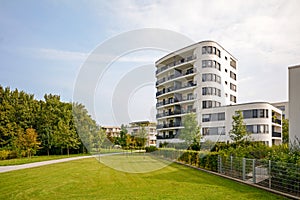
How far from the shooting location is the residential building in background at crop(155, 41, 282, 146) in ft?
125

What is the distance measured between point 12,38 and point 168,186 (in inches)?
725

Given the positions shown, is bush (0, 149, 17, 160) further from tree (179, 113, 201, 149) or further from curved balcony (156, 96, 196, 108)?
curved balcony (156, 96, 196, 108)

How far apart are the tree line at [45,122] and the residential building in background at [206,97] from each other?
1454cm

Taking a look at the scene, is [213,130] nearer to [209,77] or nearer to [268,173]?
[209,77]

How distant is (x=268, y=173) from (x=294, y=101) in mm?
7268

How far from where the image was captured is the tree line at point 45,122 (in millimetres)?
37531

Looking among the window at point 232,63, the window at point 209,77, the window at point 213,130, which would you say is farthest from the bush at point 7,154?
the window at point 232,63

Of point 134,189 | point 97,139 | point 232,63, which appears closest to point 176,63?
point 232,63

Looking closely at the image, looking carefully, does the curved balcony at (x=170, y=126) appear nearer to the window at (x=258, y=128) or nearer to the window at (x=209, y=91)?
the window at (x=209, y=91)

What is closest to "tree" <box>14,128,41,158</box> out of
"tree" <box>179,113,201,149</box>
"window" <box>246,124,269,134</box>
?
"tree" <box>179,113,201,149</box>

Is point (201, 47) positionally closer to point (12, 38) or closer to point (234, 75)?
point (234, 75)

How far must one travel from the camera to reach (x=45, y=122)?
141ft

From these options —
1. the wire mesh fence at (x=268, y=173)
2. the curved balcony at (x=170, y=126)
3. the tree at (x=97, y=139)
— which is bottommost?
the tree at (x=97, y=139)

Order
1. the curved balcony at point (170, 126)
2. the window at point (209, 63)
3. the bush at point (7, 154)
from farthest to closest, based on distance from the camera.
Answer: the curved balcony at point (170, 126) < the window at point (209, 63) < the bush at point (7, 154)
